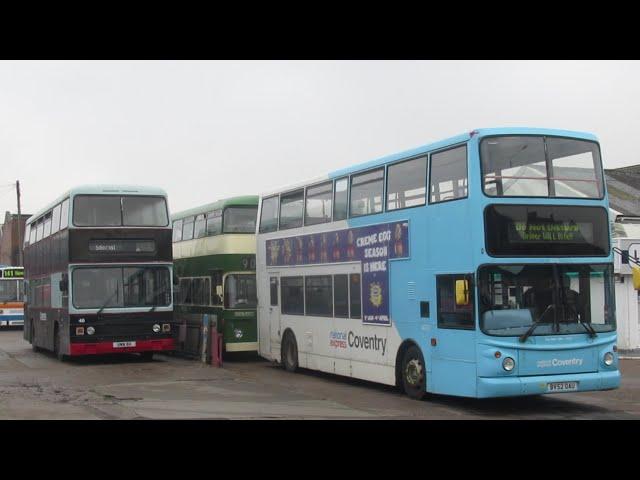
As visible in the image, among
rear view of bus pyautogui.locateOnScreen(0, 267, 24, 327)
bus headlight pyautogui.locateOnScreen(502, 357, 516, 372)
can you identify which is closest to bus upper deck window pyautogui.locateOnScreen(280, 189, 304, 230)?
bus headlight pyautogui.locateOnScreen(502, 357, 516, 372)

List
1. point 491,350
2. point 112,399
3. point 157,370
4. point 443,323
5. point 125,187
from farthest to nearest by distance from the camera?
1. point 125,187
2. point 157,370
3. point 112,399
4. point 443,323
5. point 491,350

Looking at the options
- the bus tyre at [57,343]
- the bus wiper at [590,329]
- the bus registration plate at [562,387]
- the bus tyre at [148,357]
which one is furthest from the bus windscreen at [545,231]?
the bus tyre at [57,343]

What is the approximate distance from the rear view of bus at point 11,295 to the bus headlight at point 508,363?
123 feet

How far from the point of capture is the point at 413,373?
14.8 meters

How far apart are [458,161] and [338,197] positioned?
4.40 meters

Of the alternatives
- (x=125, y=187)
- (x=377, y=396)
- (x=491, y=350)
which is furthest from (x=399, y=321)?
(x=125, y=187)

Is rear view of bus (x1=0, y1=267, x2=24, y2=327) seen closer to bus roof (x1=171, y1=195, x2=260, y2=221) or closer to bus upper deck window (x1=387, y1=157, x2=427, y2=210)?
bus roof (x1=171, y1=195, x2=260, y2=221)

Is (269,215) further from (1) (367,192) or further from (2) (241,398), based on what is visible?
(2) (241,398)

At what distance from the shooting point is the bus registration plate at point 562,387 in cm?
1280

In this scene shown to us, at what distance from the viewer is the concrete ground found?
13.0m

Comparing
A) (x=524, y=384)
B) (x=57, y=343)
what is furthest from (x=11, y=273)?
(x=524, y=384)

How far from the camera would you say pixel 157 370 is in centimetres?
2061

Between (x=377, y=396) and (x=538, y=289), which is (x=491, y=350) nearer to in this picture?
(x=538, y=289)

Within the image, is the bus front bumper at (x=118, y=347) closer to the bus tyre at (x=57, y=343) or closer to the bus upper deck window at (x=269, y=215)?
the bus tyre at (x=57, y=343)
